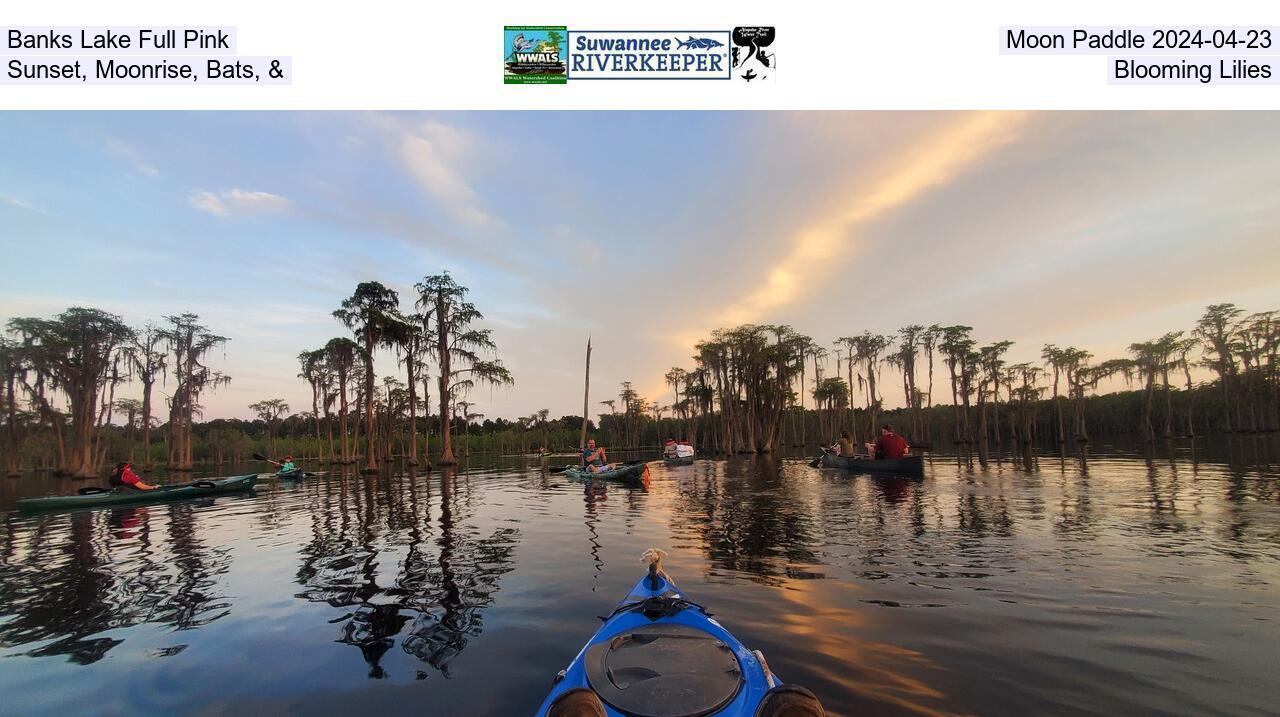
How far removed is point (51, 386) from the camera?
4459 centimetres

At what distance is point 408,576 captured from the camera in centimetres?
974

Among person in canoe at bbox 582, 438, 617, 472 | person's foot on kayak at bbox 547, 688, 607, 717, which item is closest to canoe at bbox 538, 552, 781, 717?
person's foot on kayak at bbox 547, 688, 607, 717

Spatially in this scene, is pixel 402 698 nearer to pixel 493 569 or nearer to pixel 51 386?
pixel 493 569

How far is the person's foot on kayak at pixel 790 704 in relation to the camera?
3.00m

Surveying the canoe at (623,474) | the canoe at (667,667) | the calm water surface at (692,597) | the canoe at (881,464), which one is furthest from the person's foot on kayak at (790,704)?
the canoe at (881,464)

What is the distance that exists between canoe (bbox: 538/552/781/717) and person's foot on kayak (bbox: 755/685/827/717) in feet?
1.75

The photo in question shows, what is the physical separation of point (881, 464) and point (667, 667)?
2476cm

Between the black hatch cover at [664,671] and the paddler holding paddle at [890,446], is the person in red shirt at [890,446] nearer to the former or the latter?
the paddler holding paddle at [890,446]

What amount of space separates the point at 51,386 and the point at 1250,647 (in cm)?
7092

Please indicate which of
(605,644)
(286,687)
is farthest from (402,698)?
(605,644)

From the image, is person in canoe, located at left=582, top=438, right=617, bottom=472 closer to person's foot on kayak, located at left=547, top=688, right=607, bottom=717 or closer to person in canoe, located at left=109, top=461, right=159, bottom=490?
person in canoe, located at left=109, top=461, right=159, bottom=490

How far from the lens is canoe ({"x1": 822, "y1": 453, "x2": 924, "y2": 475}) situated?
24.2 meters

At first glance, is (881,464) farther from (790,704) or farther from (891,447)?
(790,704)

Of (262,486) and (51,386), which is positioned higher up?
(51,386)
